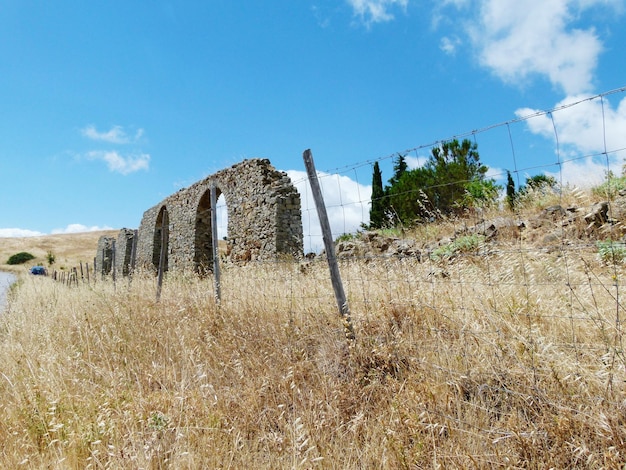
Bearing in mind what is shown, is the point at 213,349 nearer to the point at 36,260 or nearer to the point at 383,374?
the point at 383,374

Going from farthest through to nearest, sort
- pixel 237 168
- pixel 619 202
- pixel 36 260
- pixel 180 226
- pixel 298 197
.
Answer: pixel 36 260
pixel 180 226
pixel 237 168
pixel 298 197
pixel 619 202

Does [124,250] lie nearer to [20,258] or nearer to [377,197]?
[377,197]

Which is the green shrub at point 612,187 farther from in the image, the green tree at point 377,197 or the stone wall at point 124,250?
the stone wall at point 124,250

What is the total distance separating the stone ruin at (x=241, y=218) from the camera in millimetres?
10055

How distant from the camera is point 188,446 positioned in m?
2.35

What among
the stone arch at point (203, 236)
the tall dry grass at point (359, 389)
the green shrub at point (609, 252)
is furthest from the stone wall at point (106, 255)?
the green shrub at point (609, 252)

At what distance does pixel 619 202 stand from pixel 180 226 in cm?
1324

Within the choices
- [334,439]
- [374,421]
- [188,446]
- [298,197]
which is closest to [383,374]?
[374,421]

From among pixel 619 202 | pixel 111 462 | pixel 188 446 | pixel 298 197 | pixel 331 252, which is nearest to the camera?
pixel 111 462

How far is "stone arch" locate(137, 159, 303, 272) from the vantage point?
10.1 metres

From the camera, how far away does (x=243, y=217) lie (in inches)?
456

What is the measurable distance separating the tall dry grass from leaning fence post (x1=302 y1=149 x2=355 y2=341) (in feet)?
0.41

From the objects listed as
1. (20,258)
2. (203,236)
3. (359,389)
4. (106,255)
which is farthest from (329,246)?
(20,258)

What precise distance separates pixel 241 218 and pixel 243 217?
136 mm
